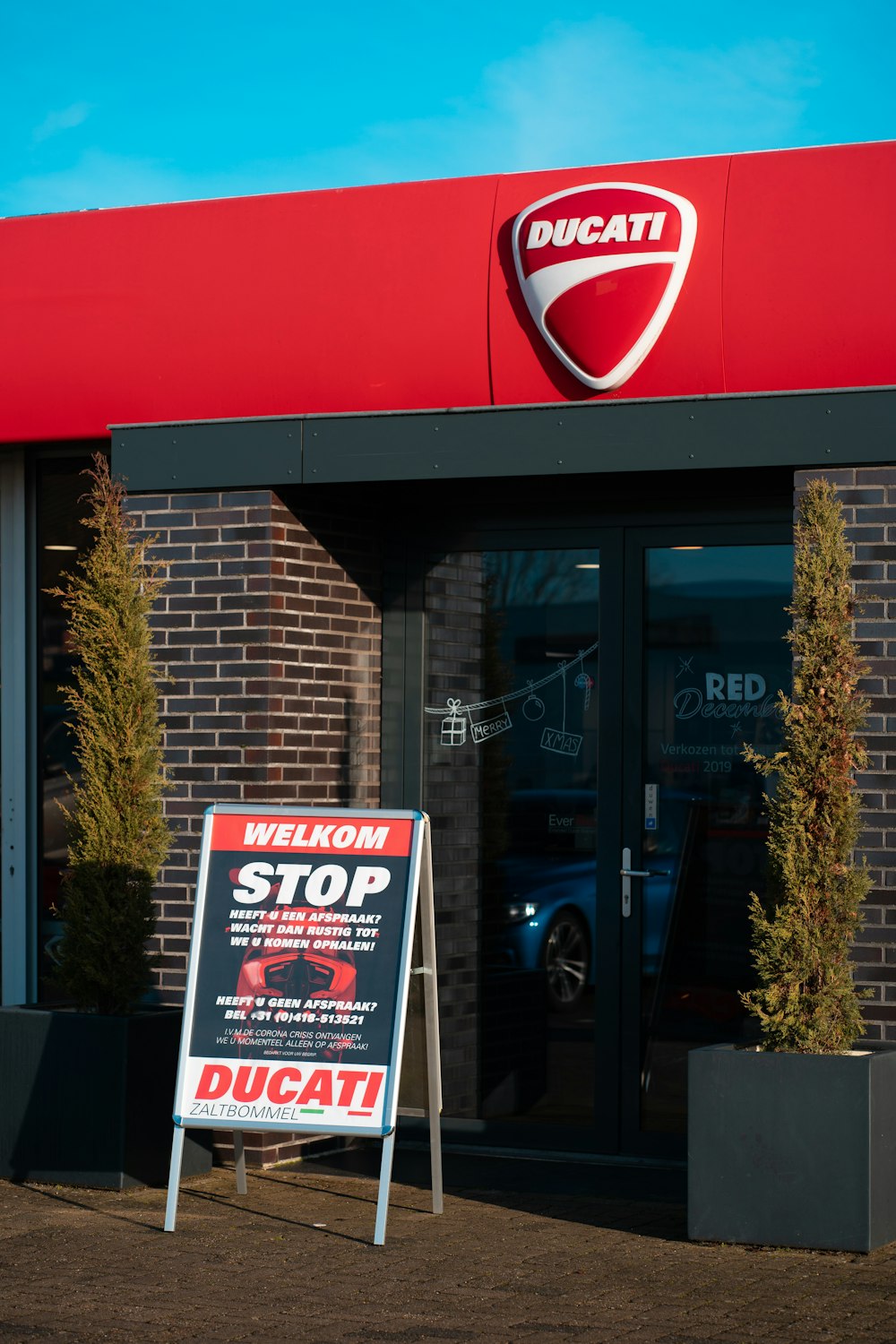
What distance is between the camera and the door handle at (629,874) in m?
8.61

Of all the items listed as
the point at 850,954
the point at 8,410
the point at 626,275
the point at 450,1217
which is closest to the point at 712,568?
the point at 626,275

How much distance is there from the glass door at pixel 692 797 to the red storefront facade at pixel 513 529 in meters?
→ 0.02

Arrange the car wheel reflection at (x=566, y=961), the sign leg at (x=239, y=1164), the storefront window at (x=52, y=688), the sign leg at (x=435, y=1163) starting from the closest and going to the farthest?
the sign leg at (x=435, y=1163) < the sign leg at (x=239, y=1164) < the car wheel reflection at (x=566, y=961) < the storefront window at (x=52, y=688)

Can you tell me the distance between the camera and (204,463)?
869 cm

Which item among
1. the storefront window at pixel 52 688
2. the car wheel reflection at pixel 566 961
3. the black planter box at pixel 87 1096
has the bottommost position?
the black planter box at pixel 87 1096

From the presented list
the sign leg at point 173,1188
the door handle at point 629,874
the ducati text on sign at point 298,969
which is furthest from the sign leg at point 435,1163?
the door handle at point 629,874

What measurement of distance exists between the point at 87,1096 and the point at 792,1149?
2.98m

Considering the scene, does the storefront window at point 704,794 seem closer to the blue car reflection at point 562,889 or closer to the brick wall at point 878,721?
the blue car reflection at point 562,889

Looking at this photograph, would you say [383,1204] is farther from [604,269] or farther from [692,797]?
[604,269]

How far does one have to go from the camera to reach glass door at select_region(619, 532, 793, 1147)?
847 centimetres

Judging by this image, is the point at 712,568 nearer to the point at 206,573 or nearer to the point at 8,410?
the point at 206,573

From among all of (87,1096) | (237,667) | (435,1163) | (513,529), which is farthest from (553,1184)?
(513,529)

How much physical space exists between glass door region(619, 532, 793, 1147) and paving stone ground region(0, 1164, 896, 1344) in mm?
1070

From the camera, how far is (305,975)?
23.5ft
